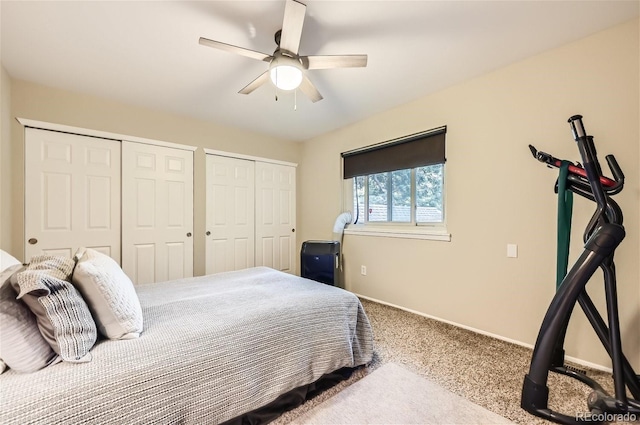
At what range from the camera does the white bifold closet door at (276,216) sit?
13.6ft

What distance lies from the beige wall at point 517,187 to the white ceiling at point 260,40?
0.52 feet

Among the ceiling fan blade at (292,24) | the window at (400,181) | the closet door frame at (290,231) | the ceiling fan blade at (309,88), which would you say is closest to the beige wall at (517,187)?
the window at (400,181)

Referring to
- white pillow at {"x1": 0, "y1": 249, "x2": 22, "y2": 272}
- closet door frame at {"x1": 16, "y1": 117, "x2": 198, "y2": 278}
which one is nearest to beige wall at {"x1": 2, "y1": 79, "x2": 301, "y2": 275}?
closet door frame at {"x1": 16, "y1": 117, "x2": 198, "y2": 278}

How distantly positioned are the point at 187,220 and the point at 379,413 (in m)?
3.00

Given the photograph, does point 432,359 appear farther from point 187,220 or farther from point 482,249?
point 187,220

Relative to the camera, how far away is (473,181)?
2584 millimetres

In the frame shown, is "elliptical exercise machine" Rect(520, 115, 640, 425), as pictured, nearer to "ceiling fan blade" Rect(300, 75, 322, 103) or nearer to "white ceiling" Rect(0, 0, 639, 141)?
"white ceiling" Rect(0, 0, 639, 141)

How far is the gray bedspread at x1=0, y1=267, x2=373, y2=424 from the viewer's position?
99 cm

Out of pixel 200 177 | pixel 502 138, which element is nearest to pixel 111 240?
pixel 200 177

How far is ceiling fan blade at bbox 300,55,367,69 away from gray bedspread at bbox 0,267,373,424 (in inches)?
62.4

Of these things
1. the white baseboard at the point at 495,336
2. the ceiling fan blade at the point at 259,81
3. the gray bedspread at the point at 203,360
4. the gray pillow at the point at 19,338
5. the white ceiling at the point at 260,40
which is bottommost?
the white baseboard at the point at 495,336

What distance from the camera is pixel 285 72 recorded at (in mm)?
1796

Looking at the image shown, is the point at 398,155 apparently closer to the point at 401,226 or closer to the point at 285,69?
the point at 401,226

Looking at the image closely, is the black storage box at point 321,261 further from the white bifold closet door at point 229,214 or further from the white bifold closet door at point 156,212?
the white bifold closet door at point 156,212
